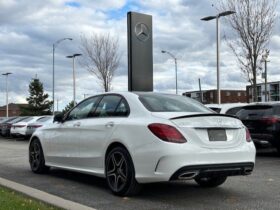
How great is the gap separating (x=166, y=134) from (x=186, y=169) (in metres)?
0.55

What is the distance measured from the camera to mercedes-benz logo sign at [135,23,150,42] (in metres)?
16.0

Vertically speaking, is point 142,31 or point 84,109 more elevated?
point 142,31

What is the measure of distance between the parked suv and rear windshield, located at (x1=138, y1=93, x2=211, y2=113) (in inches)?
232

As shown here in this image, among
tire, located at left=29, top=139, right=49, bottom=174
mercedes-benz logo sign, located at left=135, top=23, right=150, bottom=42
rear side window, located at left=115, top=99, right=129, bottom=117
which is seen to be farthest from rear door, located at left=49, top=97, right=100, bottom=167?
mercedes-benz logo sign, located at left=135, top=23, right=150, bottom=42

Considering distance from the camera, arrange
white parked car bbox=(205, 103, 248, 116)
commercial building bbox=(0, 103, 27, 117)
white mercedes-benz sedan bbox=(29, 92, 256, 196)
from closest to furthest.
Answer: white mercedes-benz sedan bbox=(29, 92, 256, 196) → white parked car bbox=(205, 103, 248, 116) → commercial building bbox=(0, 103, 27, 117)

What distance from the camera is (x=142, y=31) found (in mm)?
16062

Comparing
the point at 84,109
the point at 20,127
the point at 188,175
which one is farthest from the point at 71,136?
the point at 20,127

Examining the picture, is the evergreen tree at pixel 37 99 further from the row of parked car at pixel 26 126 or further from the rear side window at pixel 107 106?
the rear side window at pixel 107 106

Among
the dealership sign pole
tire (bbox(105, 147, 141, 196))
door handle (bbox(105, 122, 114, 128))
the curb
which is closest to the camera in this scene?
the curb

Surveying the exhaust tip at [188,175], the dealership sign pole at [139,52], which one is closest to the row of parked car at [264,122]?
the dealership sign pole at [139,52]

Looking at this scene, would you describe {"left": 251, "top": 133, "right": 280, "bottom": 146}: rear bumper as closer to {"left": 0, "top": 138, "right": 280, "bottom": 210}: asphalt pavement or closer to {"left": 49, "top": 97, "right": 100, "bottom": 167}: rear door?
{"left": 0, "top": 138, "right": 280, "bottom": 210}: asphalt pavement

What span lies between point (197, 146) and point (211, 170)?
39 centimetres

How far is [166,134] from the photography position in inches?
277

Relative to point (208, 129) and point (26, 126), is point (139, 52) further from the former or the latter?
point (26, 126)
